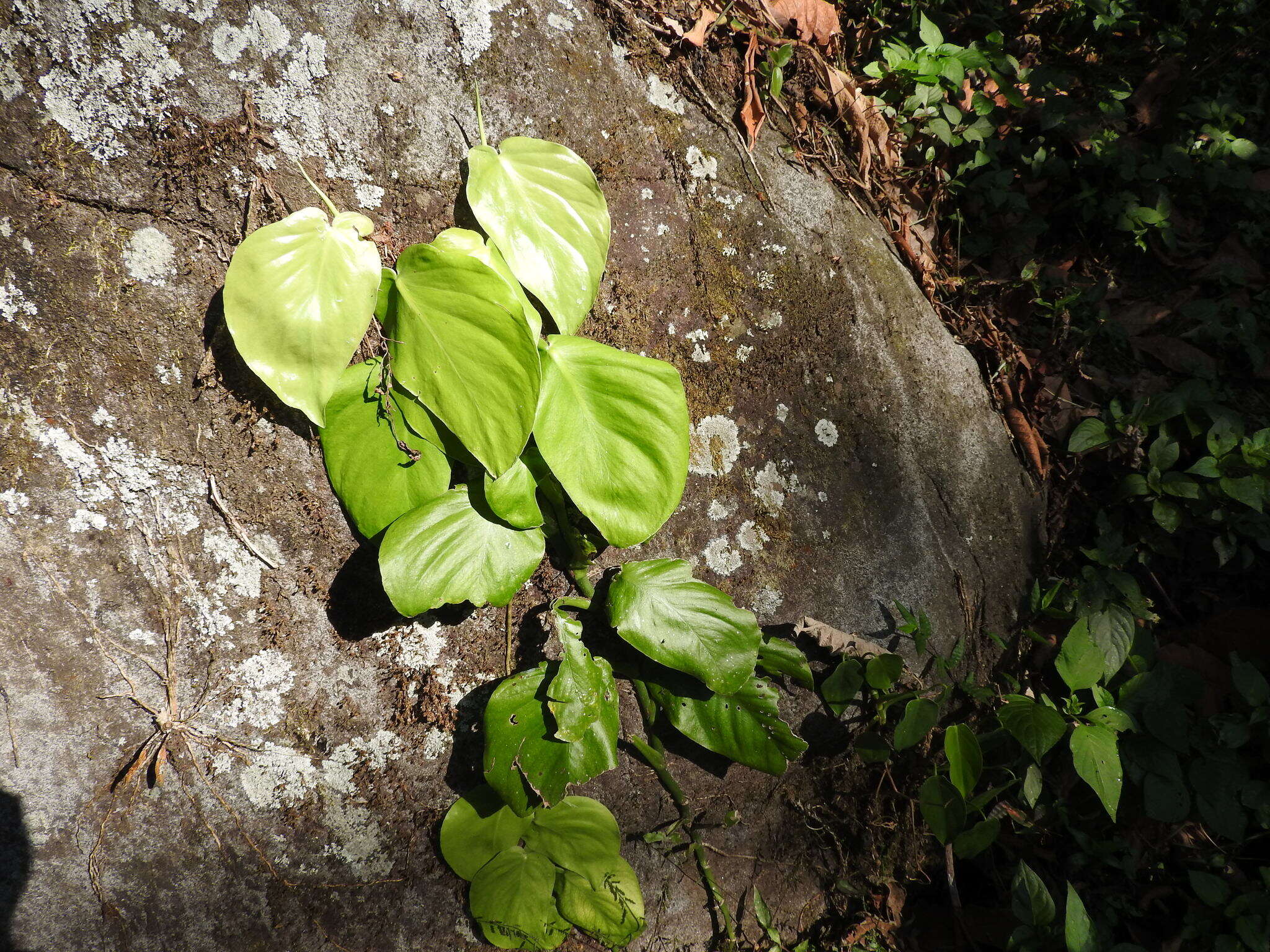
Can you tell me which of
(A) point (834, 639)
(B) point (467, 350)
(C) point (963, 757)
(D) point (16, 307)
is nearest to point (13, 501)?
(D) point (16, 307)

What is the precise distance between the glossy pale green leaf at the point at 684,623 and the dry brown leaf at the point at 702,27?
1.15m

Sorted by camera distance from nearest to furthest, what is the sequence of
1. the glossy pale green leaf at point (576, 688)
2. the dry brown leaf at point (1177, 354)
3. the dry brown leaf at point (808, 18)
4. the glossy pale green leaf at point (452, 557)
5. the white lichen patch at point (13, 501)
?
the white lichen patch at point (13, 501)
the glossy pale green leaf at point (452, 557)
the glossy pale green leaf at point (576, 688)
the dry brown leaf at point (808, 18)
the dry brown leaf at point (1177, 354)

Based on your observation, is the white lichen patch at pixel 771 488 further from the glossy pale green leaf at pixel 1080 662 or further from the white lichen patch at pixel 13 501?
the white lichen patch at pixel 13 501

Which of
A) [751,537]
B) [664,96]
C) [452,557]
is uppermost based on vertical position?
[664,96]

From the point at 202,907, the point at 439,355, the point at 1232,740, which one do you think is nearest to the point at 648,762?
the point at 202,907

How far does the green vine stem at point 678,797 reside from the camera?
1386mm

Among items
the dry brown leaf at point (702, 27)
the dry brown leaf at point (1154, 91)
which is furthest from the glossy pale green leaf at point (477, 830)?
the dry brown leaf at point (1154, 91)

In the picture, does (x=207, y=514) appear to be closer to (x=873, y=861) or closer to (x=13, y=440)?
(x=13, y=440)

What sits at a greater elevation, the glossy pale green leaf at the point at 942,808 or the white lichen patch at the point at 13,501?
the white lichen patch at the point at 13,501

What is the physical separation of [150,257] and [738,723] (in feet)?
4.23

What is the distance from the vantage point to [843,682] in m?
1.48

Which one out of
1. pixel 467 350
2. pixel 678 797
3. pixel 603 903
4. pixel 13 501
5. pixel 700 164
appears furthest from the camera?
pixel 700 164

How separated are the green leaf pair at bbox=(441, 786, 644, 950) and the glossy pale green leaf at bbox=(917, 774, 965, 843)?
0.65 m

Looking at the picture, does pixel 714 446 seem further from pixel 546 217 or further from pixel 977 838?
pixel 977 838
